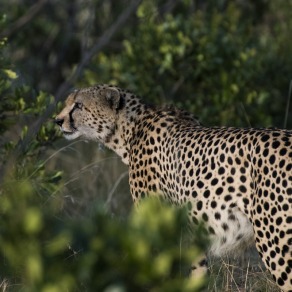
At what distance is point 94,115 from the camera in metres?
5.78

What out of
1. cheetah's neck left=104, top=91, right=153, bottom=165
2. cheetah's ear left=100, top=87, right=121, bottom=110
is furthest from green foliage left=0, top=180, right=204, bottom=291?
cheetah's ear left=100, top=87, right=121, bottom=110

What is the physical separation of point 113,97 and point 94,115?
0.18 m

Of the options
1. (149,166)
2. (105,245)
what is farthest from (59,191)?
(105,245)

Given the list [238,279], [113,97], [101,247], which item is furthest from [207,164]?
[101,247]

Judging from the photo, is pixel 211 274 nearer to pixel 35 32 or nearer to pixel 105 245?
pixel 105 245

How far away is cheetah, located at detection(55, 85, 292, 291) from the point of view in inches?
170

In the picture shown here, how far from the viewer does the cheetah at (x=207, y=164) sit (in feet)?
14.2

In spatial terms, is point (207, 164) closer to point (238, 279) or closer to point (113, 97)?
point (238, 279)

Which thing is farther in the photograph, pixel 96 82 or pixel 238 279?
pixel 96 82

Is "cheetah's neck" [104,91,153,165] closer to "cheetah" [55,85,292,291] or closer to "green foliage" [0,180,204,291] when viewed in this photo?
"cheetah" [55,85,292,291]

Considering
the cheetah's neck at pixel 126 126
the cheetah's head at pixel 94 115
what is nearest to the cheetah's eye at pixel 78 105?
the cheetah's head at pixel 94 115

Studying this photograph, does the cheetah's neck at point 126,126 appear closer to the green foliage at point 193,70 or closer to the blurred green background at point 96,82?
the blurred green background at point 96,82

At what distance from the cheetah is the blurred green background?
261mm

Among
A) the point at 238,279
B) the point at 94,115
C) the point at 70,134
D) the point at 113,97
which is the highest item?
the point at 113,97
